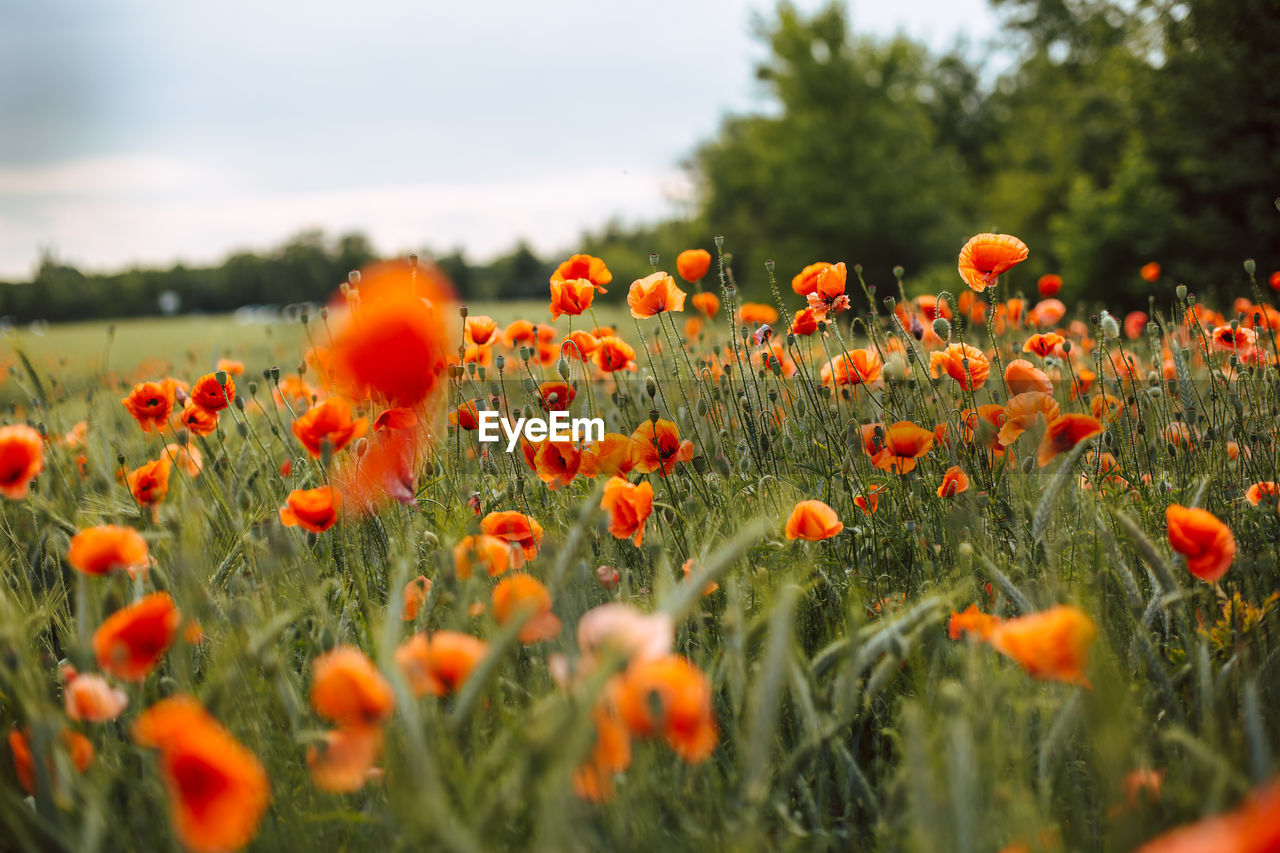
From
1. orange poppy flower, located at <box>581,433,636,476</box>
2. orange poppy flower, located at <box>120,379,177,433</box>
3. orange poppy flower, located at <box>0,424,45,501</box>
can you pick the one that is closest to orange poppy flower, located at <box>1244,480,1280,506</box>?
orange poppy flower, located at <box>581,433,636,476</box>

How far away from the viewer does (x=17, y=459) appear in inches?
55.3

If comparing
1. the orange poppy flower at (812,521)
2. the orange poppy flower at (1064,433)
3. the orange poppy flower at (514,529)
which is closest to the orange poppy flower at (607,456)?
the orange poppy flower at (514,529)

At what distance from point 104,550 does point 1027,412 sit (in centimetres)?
176

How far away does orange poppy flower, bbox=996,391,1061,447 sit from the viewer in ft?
5.90

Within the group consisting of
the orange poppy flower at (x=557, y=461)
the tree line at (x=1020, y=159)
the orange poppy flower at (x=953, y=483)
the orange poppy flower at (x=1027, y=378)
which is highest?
the tree line at (x=1020, y=159)

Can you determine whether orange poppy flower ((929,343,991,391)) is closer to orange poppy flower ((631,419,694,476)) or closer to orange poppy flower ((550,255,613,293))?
orange poppy flower ((631,419,694,476))

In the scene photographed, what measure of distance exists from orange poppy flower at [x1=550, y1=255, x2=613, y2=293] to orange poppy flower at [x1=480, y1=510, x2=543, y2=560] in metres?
0.95

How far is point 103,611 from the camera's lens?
140 centimetres

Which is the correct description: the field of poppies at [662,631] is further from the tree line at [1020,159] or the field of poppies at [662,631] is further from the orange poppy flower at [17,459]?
the tree line at [1020,159]

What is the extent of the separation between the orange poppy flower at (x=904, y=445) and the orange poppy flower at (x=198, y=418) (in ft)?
5.51

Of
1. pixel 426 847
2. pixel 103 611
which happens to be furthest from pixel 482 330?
pixel 426 847

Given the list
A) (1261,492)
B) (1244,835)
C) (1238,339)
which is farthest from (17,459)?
(1238,339)

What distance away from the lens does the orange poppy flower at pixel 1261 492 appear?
5.53 ft

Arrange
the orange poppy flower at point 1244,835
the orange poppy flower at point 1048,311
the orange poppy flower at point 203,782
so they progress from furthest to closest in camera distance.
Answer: the orange poppy flower at point 1048,311 → the orange poppy flower at point 203,782 → the orange poppy flower at point 1244,835
